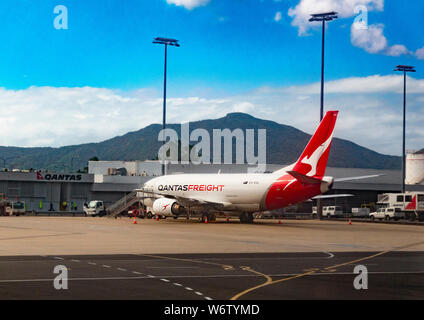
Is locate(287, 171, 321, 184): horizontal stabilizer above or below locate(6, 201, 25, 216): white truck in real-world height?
above

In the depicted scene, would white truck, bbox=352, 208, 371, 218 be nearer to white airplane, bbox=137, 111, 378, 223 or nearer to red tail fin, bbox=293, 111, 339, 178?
white airplane, bbox=137, 111, 378, 223

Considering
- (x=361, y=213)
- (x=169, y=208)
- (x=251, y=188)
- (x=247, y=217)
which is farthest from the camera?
→ (x=361, y=213)

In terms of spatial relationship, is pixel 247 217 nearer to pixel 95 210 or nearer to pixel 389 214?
pixel 389 214

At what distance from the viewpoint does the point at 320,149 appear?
48719 millimetres

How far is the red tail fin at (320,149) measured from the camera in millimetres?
48594

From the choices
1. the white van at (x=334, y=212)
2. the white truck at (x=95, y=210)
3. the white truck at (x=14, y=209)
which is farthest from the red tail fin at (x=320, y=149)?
the white van at (x=334, y=212)

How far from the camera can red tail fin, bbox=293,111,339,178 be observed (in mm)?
48594

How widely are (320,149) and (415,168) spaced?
8260 cm

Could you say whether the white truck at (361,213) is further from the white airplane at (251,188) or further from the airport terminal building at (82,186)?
the white airplane at (251,188)

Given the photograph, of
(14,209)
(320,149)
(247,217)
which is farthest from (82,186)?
(320,149)

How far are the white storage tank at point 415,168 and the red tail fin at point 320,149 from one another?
80.9 meters

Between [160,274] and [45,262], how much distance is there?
5.45 metres

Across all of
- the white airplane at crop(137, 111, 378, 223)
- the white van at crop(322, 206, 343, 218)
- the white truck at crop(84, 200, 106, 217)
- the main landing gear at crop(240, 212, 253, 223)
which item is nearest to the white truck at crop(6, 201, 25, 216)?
the white truck at crop(84, 200, 106, 217)
